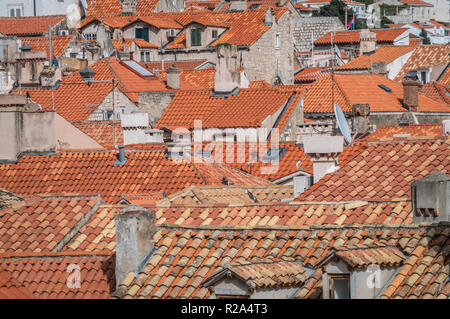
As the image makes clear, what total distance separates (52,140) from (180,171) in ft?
11.5

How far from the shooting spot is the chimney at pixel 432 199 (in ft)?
61.7

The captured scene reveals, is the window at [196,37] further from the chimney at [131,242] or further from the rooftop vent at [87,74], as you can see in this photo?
the chimney at [131,242]

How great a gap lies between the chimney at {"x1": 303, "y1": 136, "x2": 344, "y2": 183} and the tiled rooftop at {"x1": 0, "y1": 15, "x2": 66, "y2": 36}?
50647 mm

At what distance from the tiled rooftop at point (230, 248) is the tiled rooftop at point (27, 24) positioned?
5824cm

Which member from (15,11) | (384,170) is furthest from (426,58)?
(384,170)

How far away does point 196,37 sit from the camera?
80125mm

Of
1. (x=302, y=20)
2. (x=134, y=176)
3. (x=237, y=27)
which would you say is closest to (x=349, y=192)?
(x=134, y=176)

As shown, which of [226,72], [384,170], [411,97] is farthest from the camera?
[411,97]

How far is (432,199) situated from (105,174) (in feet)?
48.4

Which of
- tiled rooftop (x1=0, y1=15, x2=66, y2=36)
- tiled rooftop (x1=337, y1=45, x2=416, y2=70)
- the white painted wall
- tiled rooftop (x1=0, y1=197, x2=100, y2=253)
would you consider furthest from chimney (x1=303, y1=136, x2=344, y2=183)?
the white painted wall

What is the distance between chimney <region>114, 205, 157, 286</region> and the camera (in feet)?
63.7

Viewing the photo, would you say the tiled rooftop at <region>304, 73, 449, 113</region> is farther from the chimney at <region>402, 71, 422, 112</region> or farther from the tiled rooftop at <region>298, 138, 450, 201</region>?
the tiled rooftop at <region>298, 138, 450, 201</region>

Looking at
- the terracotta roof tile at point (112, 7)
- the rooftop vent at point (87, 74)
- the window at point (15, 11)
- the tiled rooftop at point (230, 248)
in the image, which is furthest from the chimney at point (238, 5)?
the tiled rooftop at point (230, 248)

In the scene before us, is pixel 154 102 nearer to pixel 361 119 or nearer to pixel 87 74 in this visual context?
pixel 87 74
